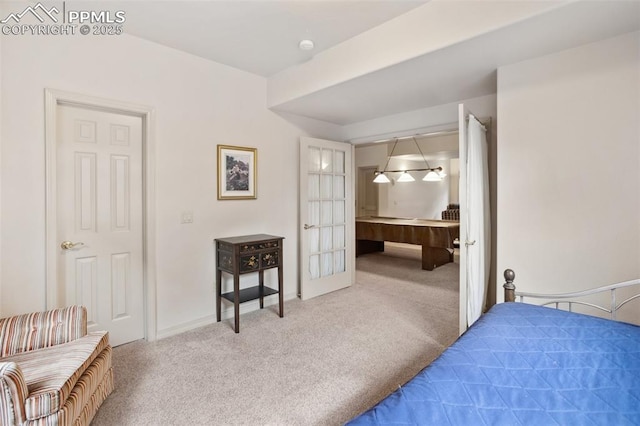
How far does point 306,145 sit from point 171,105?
5.34 feet

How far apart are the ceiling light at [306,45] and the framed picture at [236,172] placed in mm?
1240

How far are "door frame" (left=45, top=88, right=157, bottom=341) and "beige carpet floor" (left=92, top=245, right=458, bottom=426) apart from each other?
0.48 m

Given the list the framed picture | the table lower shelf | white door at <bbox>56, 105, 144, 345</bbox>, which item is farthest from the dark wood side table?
white door at <bbox>56, 105, 144, 345</bbox>

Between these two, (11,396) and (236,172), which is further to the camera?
(236,172)

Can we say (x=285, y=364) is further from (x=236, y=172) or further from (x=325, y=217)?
(x=325, y=217)

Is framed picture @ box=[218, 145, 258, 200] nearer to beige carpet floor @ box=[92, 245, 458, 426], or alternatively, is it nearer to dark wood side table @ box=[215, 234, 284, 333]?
dark wood side table @ box=[215, 234, 284, 333]

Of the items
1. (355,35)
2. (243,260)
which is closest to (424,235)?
(243,260)

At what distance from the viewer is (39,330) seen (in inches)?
73.3

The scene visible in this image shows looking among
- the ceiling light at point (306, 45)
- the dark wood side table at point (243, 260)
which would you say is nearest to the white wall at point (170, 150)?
the dark wood side table at point (243, 260)

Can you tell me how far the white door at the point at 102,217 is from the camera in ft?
8.39

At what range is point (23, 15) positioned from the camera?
2258 millimetres

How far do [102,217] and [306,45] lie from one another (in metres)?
2.31

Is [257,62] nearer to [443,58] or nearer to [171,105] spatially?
[171,105]

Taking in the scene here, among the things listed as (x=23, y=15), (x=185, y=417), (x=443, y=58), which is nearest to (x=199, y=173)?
(x=23, y=15)
